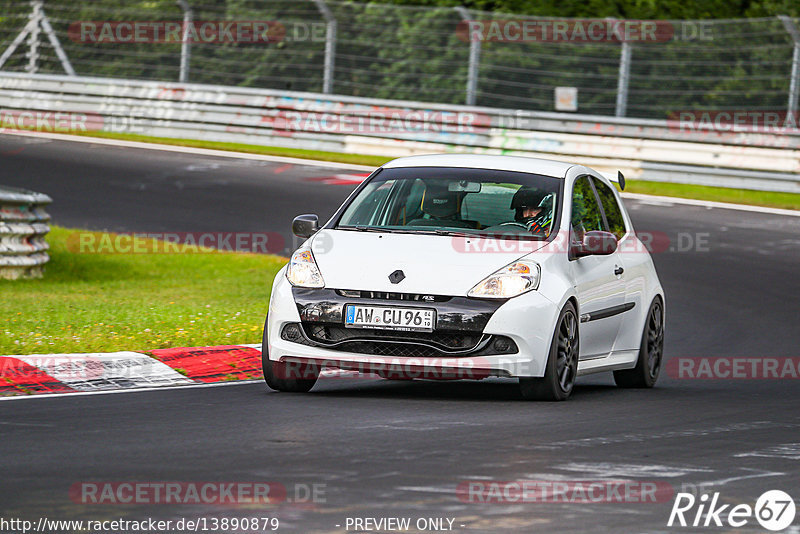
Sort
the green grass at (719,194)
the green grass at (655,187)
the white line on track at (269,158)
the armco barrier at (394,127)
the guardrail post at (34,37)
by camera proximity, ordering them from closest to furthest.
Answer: the white line on track at (269,158)
the green grass at (719,194)
the green grass at (655,187)
the armco barrier at (394,127)
the guardrail post at (34,37)

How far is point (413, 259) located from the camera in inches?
356

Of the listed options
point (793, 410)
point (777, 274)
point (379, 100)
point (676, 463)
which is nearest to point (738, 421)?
point (793, 410)

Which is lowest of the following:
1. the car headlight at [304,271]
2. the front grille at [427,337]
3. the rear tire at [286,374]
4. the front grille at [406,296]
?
the rear tire at [286,374]

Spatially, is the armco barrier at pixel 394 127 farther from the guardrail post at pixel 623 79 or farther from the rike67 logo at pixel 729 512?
the rike67 logo at pixel 729 512

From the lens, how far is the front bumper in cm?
886

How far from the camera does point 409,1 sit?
113 ft

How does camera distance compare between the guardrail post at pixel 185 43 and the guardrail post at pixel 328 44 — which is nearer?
the guardrail post at pixel 328 44

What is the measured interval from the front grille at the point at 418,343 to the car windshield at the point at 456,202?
99 centimetres

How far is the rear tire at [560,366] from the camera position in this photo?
9117 mm

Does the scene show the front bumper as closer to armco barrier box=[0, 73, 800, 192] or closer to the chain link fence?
armco barrier box=[0, 73, 800, 192]

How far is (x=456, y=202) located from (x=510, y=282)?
115 cm

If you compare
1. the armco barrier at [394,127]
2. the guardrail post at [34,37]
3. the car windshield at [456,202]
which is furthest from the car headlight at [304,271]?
the guardrail post at [34,37]

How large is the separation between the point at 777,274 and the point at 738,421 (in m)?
8.78

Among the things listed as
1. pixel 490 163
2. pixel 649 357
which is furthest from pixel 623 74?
pixel 490 163
